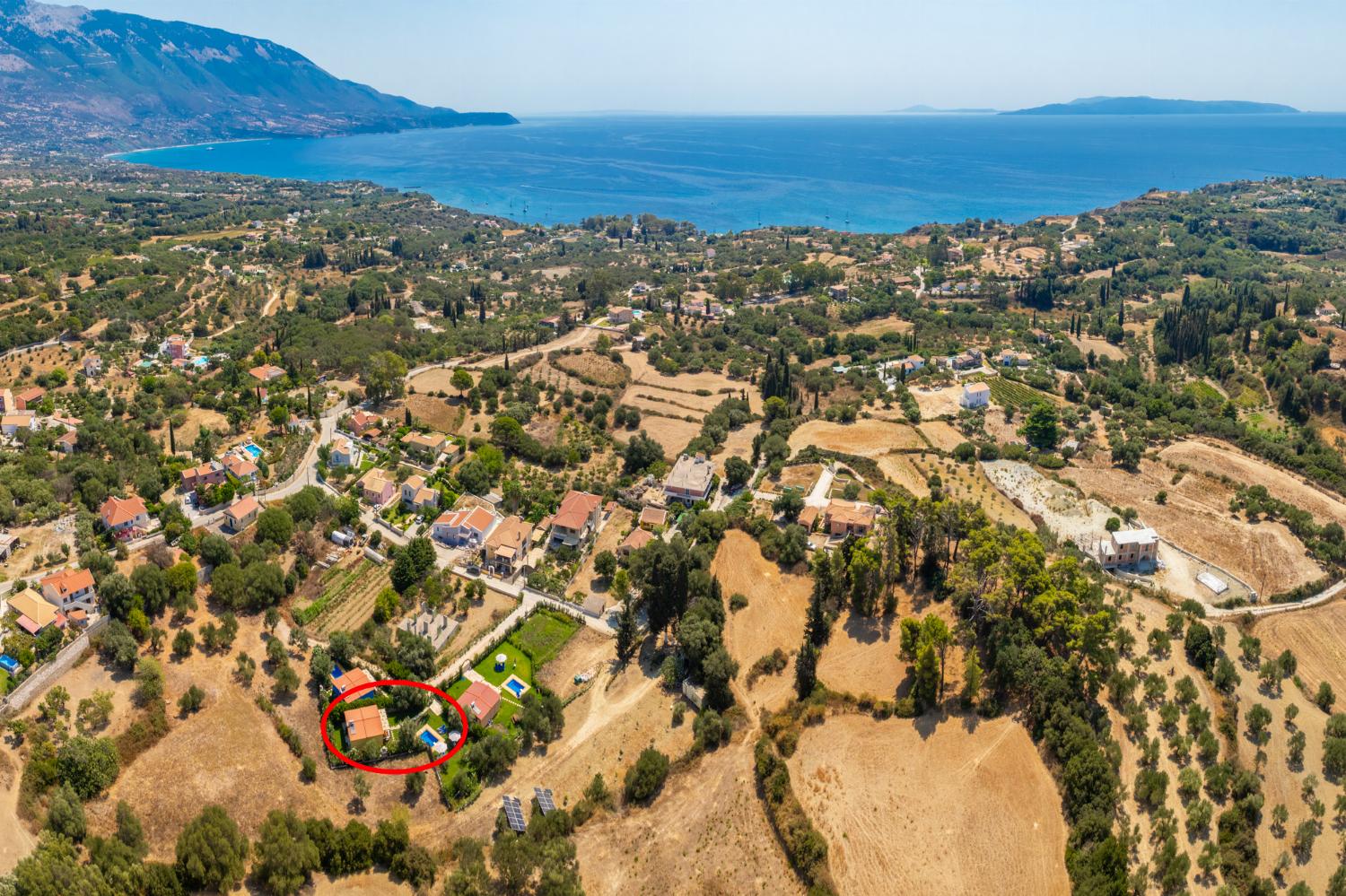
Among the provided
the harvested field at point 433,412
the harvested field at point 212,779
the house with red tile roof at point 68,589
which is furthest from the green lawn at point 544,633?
the harvested field at point 433,412

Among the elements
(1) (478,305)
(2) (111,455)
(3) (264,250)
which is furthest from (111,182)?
(2) (111,455)

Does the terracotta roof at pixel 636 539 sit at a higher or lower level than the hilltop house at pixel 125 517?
lower

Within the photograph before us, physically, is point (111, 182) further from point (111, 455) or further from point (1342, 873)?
point (1342, 873)

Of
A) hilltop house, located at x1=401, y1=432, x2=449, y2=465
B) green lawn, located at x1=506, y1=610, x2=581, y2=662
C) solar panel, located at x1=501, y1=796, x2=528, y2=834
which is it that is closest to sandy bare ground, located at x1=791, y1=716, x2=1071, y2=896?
solar panel, located at x1=501, y1=796, x2=528, y2=834

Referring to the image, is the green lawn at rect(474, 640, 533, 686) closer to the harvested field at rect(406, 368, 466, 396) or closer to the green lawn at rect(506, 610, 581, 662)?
the green lawn at rect(506, 610, 581, 662)

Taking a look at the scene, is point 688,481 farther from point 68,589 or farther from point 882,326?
point 882,326

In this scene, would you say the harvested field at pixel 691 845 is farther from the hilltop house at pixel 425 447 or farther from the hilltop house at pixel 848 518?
the hilltop house at pixel 425 447
